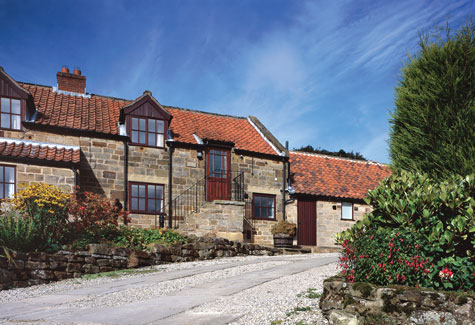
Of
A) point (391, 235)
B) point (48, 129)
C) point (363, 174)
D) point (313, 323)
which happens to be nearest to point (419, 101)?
point (391, 235)

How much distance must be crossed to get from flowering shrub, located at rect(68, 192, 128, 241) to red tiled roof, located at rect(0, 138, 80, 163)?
2585 millimetres

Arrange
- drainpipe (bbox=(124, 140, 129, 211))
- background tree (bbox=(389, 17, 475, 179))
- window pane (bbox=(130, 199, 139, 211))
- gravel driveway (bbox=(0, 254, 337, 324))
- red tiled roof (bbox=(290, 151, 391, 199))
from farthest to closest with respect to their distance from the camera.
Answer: red tiled roof (bbox=(290, 151, 391, 199)) < window pane (bbox=(130, 199, 139, 211)) < drainpipe (bbox=(124, 140, 129, 211)) < background tree (bbox=(389, 17, 475, 179)) < gravel driveway (bbox=(0, 254, 337, 324))

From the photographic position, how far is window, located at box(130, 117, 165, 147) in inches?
855

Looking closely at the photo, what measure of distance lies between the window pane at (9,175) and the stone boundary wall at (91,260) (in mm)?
5347

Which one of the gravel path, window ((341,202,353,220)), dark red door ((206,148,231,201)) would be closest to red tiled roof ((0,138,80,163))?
dark red door ((206,148,231,201))

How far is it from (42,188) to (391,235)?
11.2m

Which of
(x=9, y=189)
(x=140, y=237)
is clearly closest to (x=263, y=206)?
(x=140, y=237)

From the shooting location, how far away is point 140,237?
17156 millimetres

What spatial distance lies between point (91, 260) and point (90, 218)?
170 centimetres

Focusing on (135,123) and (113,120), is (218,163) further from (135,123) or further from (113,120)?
(113,120)

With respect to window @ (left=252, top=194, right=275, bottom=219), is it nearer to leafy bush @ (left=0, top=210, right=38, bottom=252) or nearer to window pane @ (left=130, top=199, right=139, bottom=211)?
window pane @ (left=130, top=199, right=139, bottom=211)

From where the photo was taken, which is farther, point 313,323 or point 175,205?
point 175,205

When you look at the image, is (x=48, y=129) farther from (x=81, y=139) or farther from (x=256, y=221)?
(x=256, y=221)

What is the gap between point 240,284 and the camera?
11.6m
